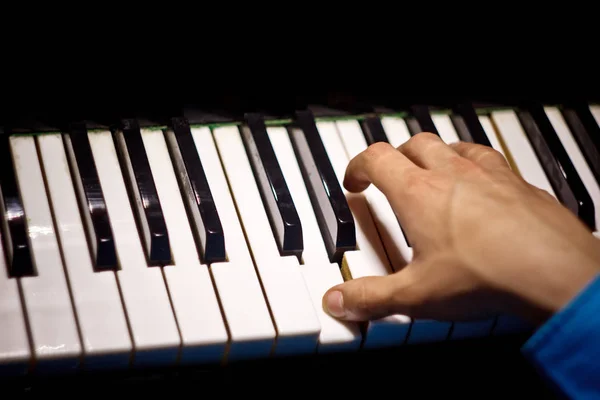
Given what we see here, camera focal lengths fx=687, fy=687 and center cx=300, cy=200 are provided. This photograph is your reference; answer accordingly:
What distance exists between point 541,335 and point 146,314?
1.82 ft

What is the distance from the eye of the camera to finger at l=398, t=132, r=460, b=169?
117 centimetres

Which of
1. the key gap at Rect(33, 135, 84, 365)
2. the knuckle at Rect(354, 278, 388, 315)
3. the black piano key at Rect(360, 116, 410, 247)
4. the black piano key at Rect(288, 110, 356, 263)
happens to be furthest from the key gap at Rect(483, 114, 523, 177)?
the key gap at Rect(33, 135, 84, 365)

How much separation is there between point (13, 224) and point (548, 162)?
3.37 ft

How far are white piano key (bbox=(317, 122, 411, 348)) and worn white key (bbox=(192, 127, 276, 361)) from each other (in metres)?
0.17

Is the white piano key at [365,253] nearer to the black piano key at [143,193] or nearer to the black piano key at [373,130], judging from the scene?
the black piano key at [373,130]

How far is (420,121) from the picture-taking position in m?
1.40

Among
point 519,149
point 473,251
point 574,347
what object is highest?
point 519,149

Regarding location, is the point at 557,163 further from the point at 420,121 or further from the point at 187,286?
the point at 187,286

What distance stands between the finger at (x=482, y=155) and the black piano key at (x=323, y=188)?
24 cm

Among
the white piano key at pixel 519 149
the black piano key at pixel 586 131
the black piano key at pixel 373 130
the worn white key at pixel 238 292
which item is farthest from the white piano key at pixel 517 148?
the worn white key at pixel 238 292

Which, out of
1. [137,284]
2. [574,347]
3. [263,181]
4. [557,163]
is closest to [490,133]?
[557,163]

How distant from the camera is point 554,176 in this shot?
4.60 feet

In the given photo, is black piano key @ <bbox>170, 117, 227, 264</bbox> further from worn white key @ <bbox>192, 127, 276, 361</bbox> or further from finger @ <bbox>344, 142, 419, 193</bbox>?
finger @ <bbox>344, 142, 419, 193</bbox>

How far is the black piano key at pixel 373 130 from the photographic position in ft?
4.46
